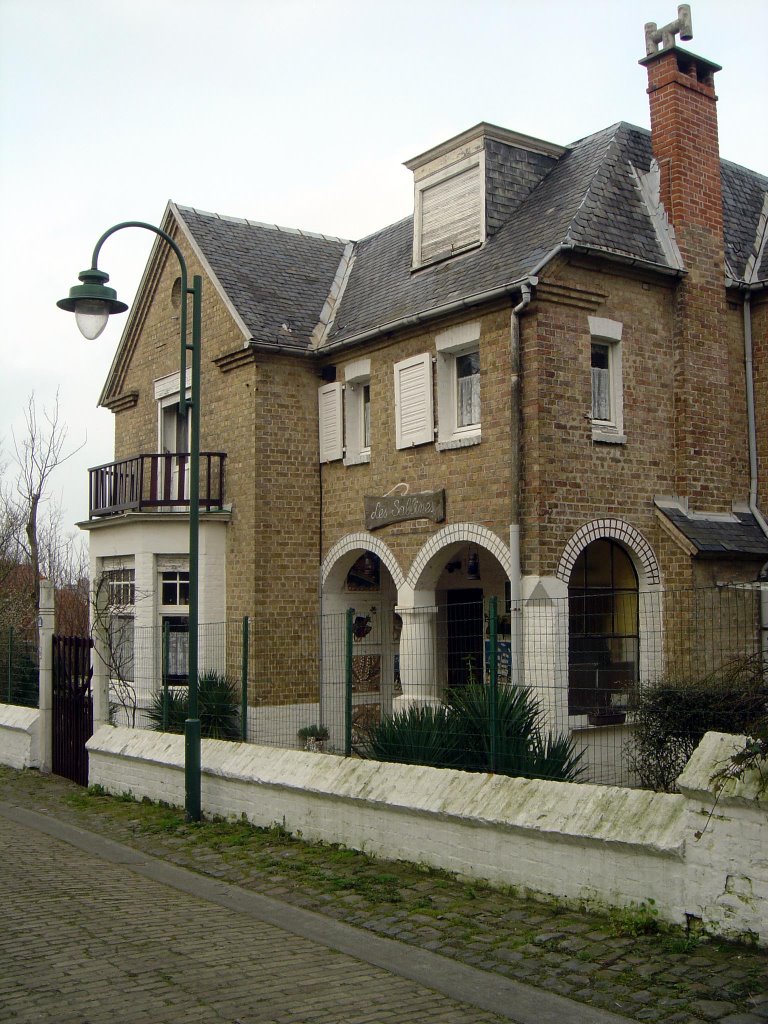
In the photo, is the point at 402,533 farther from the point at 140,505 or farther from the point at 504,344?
the point at 140,505

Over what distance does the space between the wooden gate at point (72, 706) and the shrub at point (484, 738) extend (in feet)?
21.6

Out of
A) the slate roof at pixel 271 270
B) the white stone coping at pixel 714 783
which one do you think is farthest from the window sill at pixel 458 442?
the white stone coping at pixel 714 783

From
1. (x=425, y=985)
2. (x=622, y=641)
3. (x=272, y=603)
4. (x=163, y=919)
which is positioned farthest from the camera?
(x=272, y=603)

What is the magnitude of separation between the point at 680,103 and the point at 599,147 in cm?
124

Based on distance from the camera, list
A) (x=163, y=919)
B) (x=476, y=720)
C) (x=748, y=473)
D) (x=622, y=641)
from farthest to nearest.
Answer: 1. (x=748, y=473)
2. (x=622, y=641)
3. (x=476, y=720)
4. (x=163, y=919)

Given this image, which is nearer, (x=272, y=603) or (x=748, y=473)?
(x=748, y=473)

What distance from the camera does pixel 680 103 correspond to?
1555 cm

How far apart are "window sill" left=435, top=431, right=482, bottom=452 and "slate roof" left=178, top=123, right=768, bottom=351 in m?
1.79

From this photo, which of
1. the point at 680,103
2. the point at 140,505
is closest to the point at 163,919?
the point at 140,505

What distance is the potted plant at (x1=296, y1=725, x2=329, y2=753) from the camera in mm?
14719

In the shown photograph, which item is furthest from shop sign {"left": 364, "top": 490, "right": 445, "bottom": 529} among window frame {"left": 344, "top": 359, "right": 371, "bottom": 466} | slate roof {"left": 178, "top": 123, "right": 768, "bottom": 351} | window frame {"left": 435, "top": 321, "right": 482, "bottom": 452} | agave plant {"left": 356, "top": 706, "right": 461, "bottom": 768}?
agave plant {"left": 356, "top": 706, "right": 461, "bottom": 768}

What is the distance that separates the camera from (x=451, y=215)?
656 inches

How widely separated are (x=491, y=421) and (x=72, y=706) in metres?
7.03

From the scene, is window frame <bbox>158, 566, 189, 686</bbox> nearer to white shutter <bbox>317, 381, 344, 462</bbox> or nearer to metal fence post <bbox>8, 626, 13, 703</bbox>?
metal fence post <bbox>8, 626, 13, 703</bbox>
